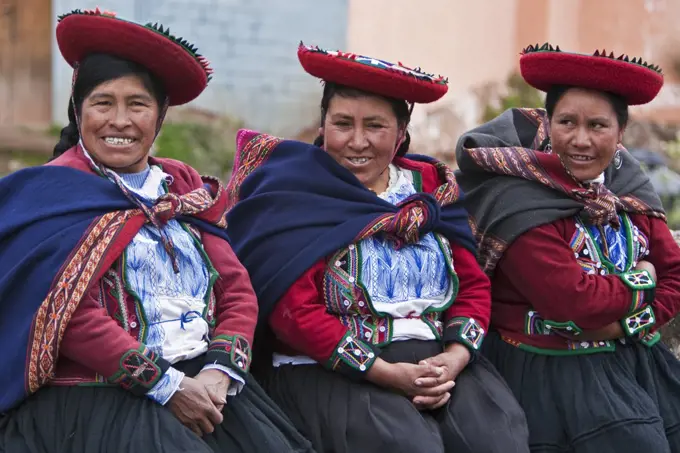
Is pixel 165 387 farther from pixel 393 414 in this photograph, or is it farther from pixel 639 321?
pixel 639 321

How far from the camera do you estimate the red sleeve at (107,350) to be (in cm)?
299

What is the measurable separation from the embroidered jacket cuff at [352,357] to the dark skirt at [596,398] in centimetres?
72

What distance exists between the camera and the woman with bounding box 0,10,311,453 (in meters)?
2.99

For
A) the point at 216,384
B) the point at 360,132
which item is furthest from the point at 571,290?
the point at 216,384

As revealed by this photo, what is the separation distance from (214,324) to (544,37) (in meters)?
11.3

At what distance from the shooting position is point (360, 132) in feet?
11.9

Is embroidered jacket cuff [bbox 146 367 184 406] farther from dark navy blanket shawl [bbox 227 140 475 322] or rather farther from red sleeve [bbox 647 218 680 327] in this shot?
red sleeve [bbox 647 218 680 327]

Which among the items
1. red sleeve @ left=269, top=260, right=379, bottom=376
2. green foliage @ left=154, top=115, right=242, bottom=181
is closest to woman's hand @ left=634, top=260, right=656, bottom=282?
red sleeve @ left=269, top=260, right=379, bottom=376

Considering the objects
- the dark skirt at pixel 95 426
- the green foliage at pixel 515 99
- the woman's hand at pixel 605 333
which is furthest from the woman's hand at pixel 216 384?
the green foliage at pixel 515 99

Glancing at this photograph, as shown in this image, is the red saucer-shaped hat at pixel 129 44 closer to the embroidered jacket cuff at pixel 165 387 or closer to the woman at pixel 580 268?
the embroidered jacket cuff at pixel 165 387

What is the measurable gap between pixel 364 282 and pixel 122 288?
84cm

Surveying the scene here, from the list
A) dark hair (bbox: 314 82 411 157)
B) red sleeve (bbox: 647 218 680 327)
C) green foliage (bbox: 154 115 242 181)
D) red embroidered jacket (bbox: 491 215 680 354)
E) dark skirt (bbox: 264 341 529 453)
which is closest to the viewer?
dark skirt (bbox: 264 341 529 453)

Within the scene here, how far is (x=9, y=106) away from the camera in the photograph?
444 inches

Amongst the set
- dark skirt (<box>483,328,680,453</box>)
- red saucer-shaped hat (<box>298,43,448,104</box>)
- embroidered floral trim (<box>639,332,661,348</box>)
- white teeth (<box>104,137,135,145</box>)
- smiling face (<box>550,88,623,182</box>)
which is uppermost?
red saucer-shaped hat (<box>298,43,448,104</box>)
